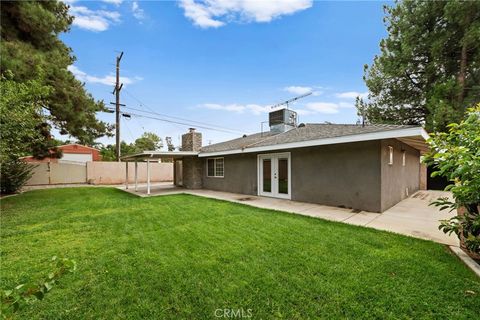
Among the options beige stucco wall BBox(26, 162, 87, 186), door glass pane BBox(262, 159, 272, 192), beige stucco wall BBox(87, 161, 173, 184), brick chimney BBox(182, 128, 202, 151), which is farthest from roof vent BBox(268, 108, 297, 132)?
beige stucco wall BBox(26, 162, 87, 186)

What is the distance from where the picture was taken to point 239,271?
301 centimetres

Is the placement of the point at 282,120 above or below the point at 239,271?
above

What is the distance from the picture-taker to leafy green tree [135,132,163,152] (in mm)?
39541

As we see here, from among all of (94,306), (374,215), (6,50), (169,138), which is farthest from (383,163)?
(169,138)

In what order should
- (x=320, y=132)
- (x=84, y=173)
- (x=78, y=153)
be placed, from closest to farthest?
(x=320, y=132), (x=84, y=173), (x=78, y=153)

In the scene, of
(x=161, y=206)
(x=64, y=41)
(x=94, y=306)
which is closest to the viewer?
(x=94, y=306)

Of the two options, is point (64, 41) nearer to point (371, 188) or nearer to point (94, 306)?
point (94, 306)

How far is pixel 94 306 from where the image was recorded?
2.34 m

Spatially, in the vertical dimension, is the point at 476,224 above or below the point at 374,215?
above

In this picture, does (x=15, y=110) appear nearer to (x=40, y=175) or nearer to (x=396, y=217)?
(x=396, y=217)

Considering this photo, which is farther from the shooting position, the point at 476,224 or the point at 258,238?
the point at 258,238

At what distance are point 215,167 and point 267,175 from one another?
3.95 meters

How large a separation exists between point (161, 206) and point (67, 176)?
1327cm

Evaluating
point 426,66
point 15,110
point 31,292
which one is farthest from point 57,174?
point 426,66
